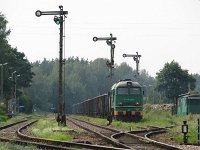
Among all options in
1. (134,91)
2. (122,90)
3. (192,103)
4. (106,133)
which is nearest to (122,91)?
(122,90)

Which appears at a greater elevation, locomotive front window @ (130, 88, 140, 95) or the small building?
locomotive front window @ (130, 88, 140, 95)

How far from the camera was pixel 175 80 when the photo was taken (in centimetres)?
8512

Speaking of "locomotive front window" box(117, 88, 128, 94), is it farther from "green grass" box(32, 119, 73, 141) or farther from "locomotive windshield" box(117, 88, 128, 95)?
"green grass" box(32, 119, 73, 141)

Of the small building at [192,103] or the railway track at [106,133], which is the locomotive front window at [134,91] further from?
the small building at [192,103]

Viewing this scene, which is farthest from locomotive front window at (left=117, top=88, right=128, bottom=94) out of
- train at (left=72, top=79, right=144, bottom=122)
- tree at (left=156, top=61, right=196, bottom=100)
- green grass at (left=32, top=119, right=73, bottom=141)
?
tree at (left=156, top=61, right=196, bottom=100)

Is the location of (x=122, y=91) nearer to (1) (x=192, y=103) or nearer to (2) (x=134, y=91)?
(2) (x=134, y=91)

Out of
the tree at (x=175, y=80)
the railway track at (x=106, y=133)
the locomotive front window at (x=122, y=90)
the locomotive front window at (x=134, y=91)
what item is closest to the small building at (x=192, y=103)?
the locomotive front window at (x=134, y=91)

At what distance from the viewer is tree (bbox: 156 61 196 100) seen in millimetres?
84000

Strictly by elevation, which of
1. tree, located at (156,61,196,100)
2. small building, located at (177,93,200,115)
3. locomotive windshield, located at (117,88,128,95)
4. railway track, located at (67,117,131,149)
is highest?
tree, located at (156,61,196,100)

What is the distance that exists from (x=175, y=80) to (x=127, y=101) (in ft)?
155

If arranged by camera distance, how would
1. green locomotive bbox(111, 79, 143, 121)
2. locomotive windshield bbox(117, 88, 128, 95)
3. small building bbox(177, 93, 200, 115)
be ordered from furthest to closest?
small building bbox(177, 93, 200, 115)
locomotive windshield bbox(117, 88, 128, 95)
green locomotive bbox(111, 79, 143, 121)

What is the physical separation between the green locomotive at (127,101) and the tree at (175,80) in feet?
148

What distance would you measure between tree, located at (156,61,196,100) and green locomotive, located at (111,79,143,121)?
45119 millimetres

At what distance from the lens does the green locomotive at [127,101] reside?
38.5m
